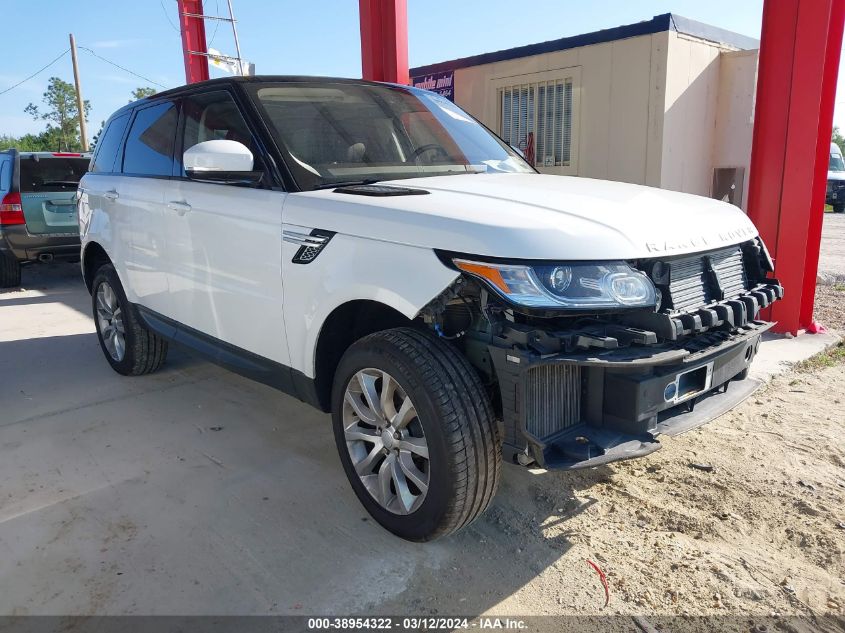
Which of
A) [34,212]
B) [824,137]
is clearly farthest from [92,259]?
[824,137]

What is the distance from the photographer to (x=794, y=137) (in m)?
5.45

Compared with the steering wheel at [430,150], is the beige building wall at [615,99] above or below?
above

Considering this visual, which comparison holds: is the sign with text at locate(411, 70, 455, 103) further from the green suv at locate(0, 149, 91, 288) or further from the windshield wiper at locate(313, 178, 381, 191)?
the windshield wiper at locate(313, 178, 381, 191)

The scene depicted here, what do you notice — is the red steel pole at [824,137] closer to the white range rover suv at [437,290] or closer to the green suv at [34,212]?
the white range rover suv at [437,290]

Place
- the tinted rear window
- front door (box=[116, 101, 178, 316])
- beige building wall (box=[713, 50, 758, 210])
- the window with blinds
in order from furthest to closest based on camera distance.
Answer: the window with blinds, the tinted rear window, beige building wall (box=[713, 50, 758, 210]), front door (box=[116, 101, 178, 316])

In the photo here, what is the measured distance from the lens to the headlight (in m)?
2.20

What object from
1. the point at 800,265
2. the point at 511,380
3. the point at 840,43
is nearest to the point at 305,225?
the point at 511,380

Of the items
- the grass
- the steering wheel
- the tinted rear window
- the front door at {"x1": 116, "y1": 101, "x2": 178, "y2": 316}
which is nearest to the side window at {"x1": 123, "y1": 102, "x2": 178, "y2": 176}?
the front door at {"x1": 116, "y1": 101, "x2": 178, "y2": 316}

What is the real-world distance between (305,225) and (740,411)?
2.96 metres

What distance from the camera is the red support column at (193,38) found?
12594mm

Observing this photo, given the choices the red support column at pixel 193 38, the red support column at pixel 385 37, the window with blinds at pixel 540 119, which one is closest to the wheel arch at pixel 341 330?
the red support column at pixel 385 37

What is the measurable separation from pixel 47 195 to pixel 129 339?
5448 mm

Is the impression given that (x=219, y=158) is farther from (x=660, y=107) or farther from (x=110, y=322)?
(x=660, y=107)

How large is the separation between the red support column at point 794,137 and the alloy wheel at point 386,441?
440cm
